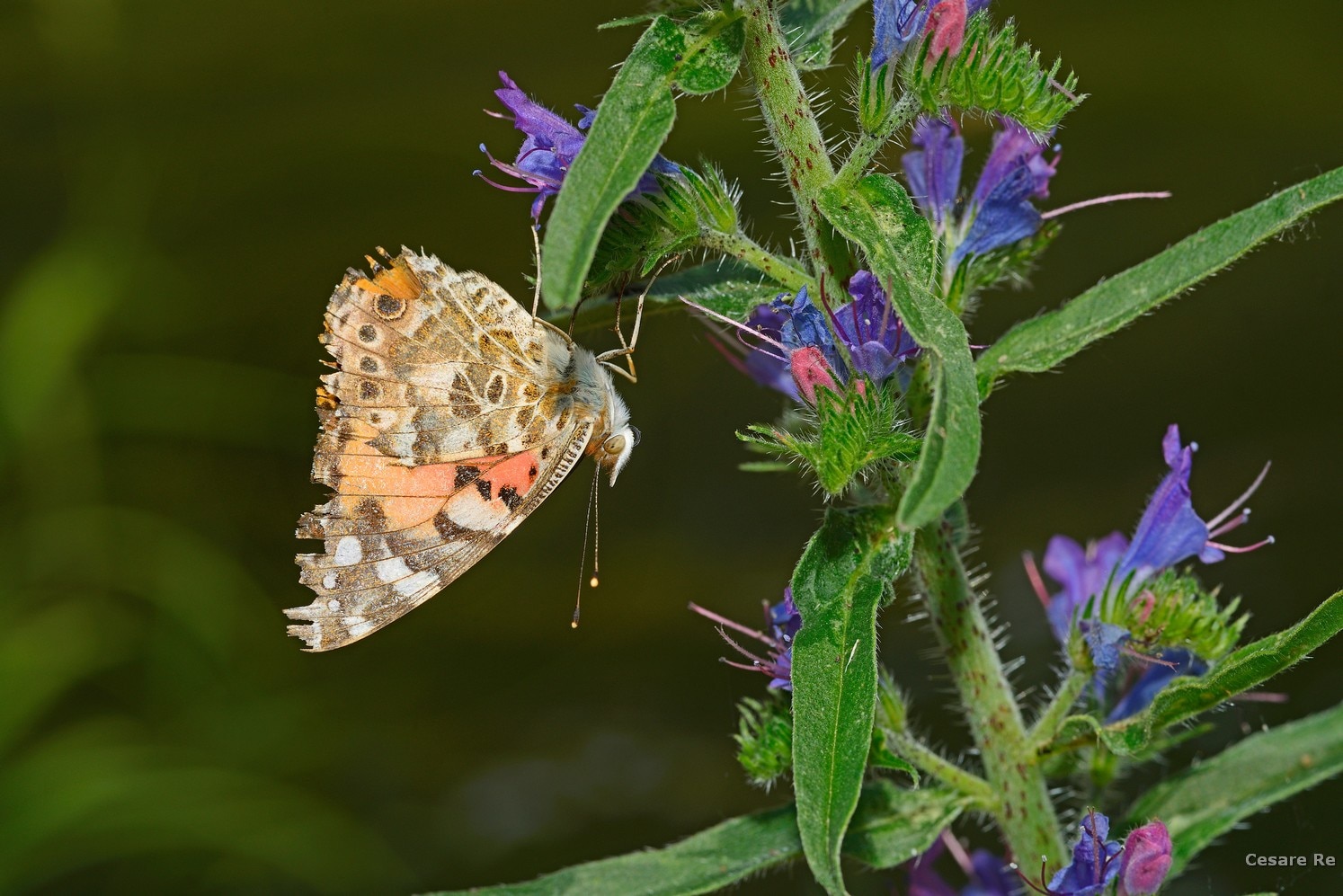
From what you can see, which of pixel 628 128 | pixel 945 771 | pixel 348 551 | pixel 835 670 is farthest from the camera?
pixel 348 551

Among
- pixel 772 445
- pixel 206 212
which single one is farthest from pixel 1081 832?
pixel 206 212

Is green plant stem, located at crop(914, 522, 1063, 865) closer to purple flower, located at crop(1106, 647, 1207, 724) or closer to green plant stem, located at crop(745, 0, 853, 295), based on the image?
purple flower, located at crop(1106, 647, 1207, 724)

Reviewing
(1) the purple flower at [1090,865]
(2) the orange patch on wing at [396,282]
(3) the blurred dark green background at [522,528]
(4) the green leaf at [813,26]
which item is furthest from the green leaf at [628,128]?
Answer: (3) the blurred dark green background at [522,528]

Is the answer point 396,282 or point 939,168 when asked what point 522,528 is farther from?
point 939,168

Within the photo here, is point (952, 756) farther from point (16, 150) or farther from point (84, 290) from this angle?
point (16, 150)

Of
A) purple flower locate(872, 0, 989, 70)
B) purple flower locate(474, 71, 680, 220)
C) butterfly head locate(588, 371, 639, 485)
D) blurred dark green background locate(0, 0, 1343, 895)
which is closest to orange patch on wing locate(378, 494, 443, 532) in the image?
butterfly head locate(588, 371, 639, 485)

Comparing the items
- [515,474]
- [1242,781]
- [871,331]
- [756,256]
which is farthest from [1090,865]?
[515,474]
